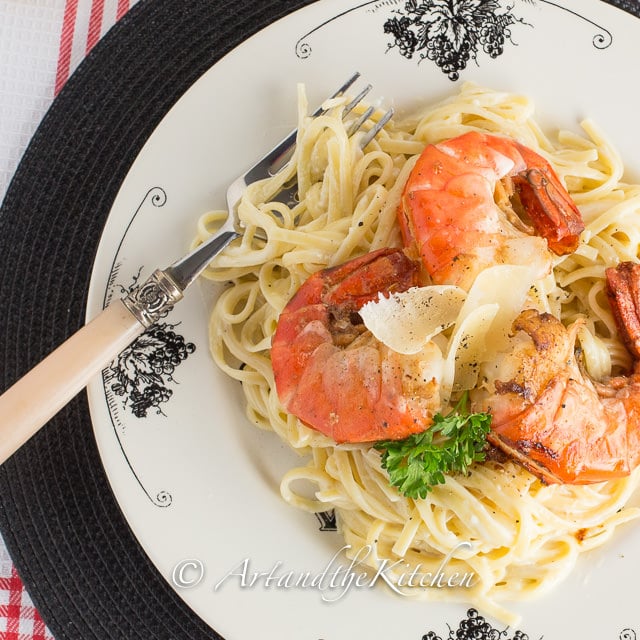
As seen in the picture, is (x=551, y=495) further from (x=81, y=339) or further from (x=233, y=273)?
(x=81, y=339)

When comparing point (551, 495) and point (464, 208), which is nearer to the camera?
point (464, 208)

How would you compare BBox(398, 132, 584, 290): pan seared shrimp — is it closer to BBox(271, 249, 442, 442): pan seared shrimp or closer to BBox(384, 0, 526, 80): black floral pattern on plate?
BBox(271, 249, 442, 442): pan seared shrimp

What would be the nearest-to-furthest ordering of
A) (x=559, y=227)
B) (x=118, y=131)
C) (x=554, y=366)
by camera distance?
(x=554, y=366) → (x=559, y=227) → (x=118, y=131)

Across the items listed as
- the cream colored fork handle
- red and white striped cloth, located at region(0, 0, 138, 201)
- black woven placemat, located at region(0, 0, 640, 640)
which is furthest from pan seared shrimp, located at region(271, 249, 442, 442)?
→ red and white striped cloth, located at region(0, 0, 138, 201)

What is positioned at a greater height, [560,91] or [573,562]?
[560,91]

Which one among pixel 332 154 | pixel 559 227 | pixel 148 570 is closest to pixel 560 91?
pixel 559 227

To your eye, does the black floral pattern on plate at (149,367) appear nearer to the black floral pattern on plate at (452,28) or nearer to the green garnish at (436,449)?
the green garnish at (436,449)

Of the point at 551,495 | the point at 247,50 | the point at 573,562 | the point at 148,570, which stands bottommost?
the point at 573,562
